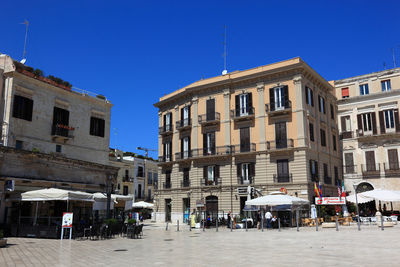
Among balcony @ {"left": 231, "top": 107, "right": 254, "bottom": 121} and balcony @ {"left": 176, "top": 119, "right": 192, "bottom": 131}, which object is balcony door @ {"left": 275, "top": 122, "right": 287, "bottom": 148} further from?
balcony @ {"left": 176, "top": 119, "right": 192, "bottom": 131}

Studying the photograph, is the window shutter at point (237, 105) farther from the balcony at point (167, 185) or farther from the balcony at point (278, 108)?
the balcony at point (167, 185)

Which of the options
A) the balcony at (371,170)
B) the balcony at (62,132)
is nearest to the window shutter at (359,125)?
the balcony at (371,170)

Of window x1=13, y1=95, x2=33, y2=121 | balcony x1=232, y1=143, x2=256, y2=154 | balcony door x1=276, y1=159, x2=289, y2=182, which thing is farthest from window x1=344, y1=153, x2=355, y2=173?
window x1=13, y1=95, x2=33, y2=121

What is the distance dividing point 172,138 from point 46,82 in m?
19.6

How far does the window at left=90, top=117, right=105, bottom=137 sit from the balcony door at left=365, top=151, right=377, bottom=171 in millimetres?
28171

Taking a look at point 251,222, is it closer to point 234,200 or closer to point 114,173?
point 234,200

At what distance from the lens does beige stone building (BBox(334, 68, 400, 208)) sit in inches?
1497

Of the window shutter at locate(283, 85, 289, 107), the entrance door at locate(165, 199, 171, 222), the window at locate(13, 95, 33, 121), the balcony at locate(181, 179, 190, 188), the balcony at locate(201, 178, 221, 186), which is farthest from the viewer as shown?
the entrance door at locate(165, 199, 171, 222)

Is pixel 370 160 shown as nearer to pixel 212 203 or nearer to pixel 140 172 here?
pixel 212 203

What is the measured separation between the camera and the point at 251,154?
3672cm

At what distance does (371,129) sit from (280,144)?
39.6 feet

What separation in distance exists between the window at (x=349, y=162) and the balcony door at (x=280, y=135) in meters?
10.8

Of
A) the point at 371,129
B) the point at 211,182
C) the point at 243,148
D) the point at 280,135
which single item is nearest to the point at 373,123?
the point at 371,129

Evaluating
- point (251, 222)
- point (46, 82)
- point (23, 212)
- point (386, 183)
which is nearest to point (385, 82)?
point (386, 183)
